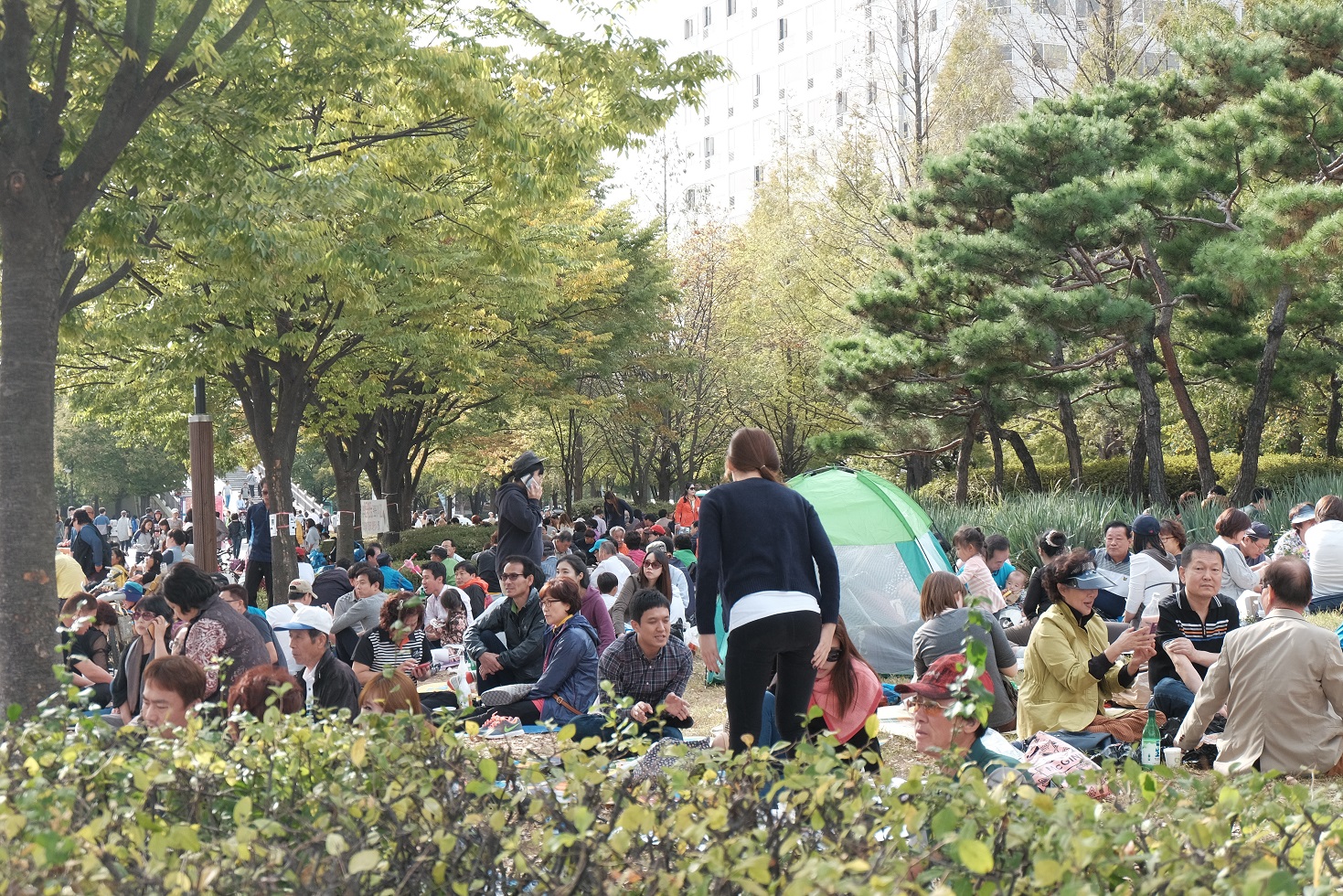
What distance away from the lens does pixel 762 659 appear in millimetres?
5309

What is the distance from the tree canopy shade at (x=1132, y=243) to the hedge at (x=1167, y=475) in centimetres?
299

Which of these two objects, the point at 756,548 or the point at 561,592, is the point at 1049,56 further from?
the point at 756,548

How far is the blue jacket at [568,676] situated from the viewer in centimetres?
806

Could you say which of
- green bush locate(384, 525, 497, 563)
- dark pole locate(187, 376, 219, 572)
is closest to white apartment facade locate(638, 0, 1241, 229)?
green bush locate(384, 525, 497, 563)

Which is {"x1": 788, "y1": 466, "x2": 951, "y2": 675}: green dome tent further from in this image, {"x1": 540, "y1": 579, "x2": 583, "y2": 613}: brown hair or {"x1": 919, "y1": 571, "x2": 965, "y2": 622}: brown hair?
{"x1": 540, "y1": 579, "x2": 583, "y2": 613}: brown hair

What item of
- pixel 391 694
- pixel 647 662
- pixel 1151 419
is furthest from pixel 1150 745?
pixel 1151 419

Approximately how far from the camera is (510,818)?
10.1ft

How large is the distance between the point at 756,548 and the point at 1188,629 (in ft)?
12.0

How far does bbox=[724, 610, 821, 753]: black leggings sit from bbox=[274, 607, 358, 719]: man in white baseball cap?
8.41ft

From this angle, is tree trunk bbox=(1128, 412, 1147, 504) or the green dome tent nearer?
the green dome tent

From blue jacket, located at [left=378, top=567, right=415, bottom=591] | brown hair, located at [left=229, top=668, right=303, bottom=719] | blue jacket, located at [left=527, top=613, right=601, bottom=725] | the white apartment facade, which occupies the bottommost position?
blue jacket, located at [left=527, top=613, right=601, bottom=725]

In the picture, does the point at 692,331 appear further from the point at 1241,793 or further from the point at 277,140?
the point at 1241,793

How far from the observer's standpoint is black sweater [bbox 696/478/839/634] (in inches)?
209

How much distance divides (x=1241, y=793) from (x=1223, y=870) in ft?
2.57
